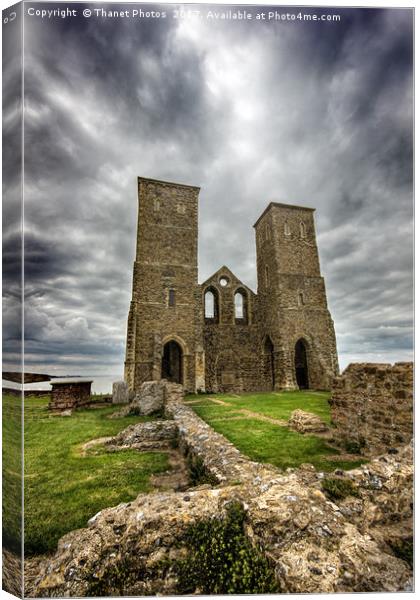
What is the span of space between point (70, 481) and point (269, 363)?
1878cm

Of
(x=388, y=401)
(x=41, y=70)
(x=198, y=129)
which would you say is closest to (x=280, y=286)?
(x=388, y=401)

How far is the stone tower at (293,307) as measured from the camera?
20250 millimetres

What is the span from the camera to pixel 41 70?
9.49 ft

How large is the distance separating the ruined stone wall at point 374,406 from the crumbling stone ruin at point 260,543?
2.09 metres

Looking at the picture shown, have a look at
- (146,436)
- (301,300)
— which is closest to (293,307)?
(301,300)

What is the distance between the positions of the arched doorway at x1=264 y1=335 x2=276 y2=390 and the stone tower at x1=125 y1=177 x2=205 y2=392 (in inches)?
230

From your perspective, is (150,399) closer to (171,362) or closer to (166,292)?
(166,292)

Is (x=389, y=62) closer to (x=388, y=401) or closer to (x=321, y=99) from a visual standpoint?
(x=321, y=99)

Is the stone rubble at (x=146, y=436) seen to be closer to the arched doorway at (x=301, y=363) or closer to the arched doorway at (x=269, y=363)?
the arched doorway at (x=269, y=363)

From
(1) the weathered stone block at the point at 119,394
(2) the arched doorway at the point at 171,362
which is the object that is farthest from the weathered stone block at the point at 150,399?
(2) the arched doorway at the point at 171,362

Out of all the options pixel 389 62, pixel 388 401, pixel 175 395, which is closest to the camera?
pixel 389 62

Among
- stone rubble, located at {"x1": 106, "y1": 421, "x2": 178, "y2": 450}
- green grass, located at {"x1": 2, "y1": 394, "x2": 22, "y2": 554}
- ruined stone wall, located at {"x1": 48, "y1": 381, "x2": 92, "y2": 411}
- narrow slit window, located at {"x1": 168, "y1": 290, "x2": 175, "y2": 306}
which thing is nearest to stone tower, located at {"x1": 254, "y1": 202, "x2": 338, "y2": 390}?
narrow slit window, located at {"x1": 168, "y1": 290, "x2": 175, "y2": 306}

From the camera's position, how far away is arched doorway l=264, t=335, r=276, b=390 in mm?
21250

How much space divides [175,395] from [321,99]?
10.3 m
